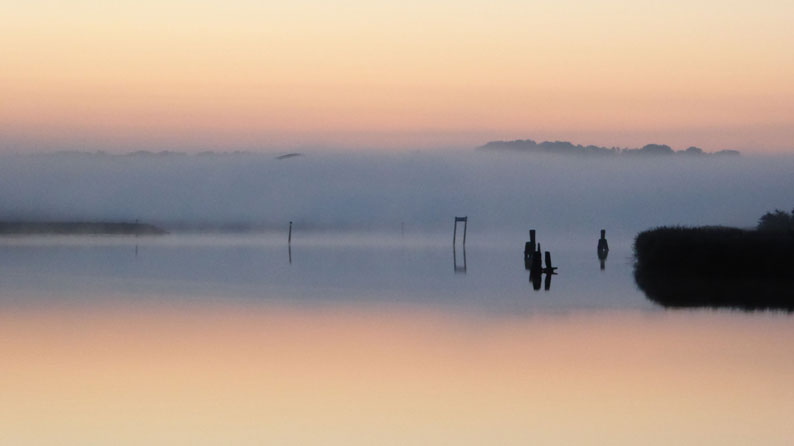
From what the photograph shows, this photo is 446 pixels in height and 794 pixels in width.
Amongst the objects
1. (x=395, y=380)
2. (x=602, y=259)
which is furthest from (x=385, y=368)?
(x=602, y=259)

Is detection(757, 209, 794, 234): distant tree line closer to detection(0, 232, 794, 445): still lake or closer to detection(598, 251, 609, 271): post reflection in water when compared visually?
detection(598, 251, 609, 271): post reflection in water

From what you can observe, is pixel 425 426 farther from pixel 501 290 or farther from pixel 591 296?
pixel 501 290

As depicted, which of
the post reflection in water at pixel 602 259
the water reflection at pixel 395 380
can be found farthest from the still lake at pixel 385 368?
the post reflection in water at pixel 602 259

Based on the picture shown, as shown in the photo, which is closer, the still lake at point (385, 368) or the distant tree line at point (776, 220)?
the still lake at point (385, 368)

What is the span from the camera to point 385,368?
55.3ft

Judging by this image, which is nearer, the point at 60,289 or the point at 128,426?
the point at 128,426

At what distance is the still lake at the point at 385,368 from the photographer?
479 inches

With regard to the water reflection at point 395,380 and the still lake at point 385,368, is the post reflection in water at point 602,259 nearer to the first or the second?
the still lake at point 385,368

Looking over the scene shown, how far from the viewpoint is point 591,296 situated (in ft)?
102

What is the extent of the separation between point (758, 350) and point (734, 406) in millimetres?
5593

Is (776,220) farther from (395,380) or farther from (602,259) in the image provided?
(395,380)

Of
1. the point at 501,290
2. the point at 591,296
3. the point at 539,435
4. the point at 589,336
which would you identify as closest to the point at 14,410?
the point at 539,435

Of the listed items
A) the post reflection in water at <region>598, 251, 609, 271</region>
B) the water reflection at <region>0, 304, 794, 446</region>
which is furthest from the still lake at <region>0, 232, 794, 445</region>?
the post reflection in water at <region>598, 251, 609, 271</region>

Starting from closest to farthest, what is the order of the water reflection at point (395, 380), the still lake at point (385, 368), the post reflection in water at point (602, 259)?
1. the water reflection at point (395, 380)
2. the still lake at point (385, 368)
3. the post reflection in water at point (602, 259)
